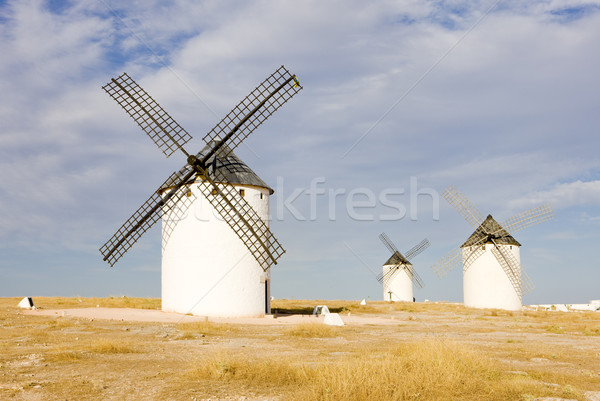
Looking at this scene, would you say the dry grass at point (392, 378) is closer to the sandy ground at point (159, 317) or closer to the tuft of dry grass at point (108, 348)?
the tuft of dry grass at point (108, 348)

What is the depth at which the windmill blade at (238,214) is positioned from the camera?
68.1 ft

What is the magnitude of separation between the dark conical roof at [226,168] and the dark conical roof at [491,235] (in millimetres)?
19833

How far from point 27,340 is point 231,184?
32.8 feet

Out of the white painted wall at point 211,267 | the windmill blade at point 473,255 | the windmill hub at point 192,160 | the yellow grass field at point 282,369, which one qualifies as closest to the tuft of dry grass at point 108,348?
the yellow grass field at point 282,369

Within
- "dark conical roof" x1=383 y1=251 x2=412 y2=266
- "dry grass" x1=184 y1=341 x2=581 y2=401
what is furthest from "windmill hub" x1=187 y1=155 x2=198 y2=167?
"dark conical roof" x1=383 y1=251 x2=412 y2=266

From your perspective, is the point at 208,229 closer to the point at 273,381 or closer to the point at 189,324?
the point at 189,324

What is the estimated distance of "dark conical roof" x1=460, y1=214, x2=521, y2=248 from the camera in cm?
3588

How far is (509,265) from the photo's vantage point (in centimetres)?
3575

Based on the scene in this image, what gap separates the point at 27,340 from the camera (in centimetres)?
1341

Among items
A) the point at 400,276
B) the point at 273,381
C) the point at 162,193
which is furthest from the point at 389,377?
the point at 400,276

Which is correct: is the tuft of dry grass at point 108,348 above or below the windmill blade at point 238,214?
below

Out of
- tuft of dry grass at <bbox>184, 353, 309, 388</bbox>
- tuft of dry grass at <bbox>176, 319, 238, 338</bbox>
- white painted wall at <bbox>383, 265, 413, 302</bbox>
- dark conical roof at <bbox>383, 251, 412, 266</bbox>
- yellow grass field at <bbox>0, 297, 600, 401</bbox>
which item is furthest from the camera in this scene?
dark conical roof at <bbox>383, 251, 412, 266</bbox>

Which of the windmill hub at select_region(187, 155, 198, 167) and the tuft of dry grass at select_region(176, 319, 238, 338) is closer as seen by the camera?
the tuft of dry grass at select_region(176, 319, 238, 338)

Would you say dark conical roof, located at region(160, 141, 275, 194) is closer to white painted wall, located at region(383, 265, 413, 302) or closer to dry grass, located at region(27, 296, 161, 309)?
dry grass, located at region(27, 296, 161, 309)
